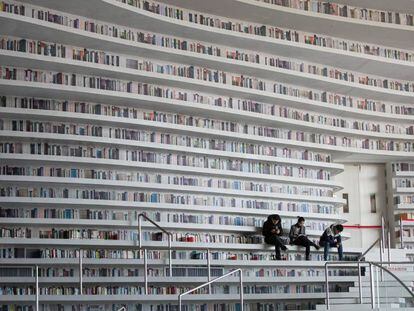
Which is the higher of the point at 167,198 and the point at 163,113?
the point at 163,113

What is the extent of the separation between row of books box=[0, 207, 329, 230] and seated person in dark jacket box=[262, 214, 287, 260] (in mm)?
524

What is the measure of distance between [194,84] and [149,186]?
1.51m

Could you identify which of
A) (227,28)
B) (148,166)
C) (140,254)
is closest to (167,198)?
(148,166)

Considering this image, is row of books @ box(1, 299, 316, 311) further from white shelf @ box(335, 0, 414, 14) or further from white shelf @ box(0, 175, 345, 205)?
white shelf @ box(335, 0, 414, 14)

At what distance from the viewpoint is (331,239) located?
1381 cm

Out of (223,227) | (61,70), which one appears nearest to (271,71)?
(223,227)

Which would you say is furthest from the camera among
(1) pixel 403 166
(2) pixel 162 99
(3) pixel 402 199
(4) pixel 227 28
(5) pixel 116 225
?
(1) pixel 403 166

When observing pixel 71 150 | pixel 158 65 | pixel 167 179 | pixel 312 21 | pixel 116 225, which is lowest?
pixel 116 225

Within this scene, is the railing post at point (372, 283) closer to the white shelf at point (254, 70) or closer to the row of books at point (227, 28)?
the white shelf at point (254, 70)

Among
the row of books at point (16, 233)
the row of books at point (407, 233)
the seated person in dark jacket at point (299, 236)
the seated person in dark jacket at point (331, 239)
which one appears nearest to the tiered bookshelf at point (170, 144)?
the row of books at point (16, 233)

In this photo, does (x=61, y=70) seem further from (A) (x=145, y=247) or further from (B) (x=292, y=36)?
(B) (x=292, y=36)

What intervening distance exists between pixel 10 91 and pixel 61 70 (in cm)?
71

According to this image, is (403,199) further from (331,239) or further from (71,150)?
(71,150)

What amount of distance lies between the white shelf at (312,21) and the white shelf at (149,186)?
92.7 inches
